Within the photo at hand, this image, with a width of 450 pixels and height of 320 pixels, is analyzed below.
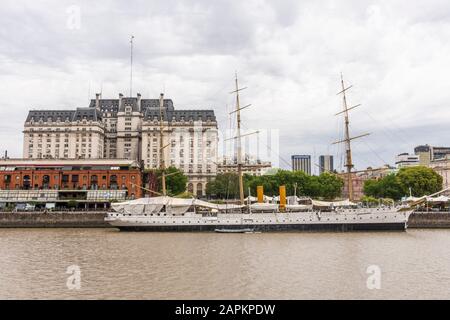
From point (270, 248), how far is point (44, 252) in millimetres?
20178

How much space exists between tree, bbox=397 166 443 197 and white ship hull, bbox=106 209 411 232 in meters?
48.9

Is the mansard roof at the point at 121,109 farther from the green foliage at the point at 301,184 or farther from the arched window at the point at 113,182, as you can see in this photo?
the arched window at the point at 113,182

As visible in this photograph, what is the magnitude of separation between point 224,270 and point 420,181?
91.7m

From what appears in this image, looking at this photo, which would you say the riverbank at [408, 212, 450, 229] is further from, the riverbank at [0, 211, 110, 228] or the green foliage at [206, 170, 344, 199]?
the riverbank at [0, 211, 110, 228]

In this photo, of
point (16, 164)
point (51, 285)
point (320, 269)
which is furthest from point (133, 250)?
point (16, 164)

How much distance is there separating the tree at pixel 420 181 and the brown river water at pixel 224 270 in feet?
222

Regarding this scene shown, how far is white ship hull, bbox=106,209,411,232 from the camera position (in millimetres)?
63188

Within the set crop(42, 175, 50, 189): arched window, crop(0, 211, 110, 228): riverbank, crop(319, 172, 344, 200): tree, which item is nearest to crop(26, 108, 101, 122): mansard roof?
crop(42, 175, 50, 189): arched window

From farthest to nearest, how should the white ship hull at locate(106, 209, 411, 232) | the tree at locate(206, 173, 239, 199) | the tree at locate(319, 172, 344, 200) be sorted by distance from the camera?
the tree at locate(206, 173, 239, 199) → the tree at locate(319, 172, 344, 200) → the white ship hull at locate(106, 209, 411, 232)

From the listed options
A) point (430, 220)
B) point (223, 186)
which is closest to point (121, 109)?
point (223, 186)

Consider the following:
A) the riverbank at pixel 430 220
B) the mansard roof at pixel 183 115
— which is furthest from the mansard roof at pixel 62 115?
the riverbank at pixel 430 220

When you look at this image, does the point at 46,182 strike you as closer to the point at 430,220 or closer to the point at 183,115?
the point at 183,115
